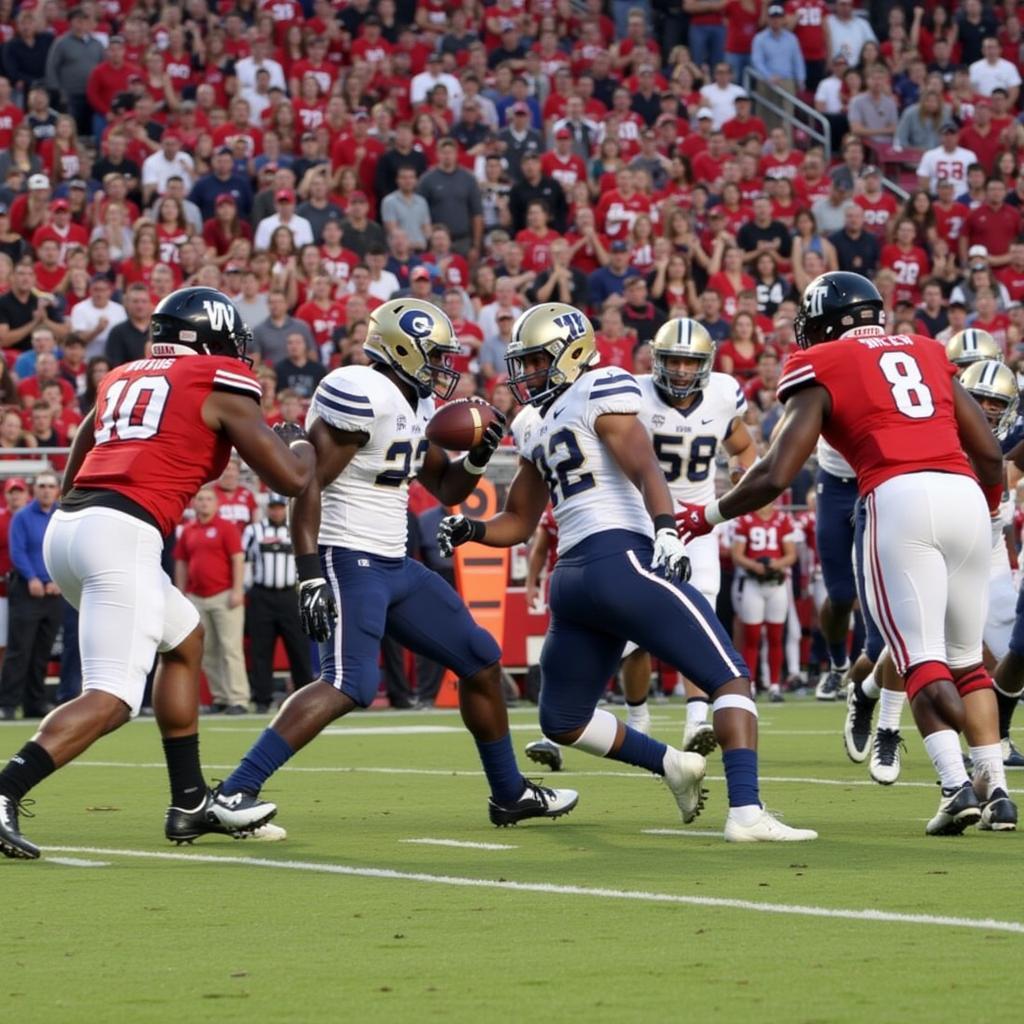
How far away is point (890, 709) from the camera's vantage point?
879cm

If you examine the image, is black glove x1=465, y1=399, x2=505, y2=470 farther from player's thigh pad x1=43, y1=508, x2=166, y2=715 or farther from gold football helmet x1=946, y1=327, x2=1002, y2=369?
gold football helmet x1=946, y1=327, x2=1002, y2=369

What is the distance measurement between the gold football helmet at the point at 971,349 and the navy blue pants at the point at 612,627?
10.3 feet

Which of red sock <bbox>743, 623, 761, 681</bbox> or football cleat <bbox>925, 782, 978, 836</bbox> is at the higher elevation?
football cleat <bbox>925, 782, 978, 836</bbox>

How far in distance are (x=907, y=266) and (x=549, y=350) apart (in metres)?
12.9

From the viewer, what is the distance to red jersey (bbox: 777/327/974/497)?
6793 millimetres

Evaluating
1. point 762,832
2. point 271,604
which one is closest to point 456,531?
point 762,832

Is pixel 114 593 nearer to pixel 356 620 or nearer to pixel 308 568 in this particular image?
pixel 308 568

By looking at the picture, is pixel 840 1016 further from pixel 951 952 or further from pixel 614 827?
pixel 614 827

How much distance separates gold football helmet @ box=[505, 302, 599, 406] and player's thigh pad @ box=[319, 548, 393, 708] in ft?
2.72

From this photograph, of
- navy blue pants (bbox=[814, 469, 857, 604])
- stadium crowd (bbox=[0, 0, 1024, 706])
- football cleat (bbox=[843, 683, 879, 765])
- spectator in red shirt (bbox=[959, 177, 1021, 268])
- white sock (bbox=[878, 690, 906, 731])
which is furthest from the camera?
spectator in red shirt (bbox=[959, 177, 1021, 268])

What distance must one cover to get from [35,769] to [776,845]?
7.65 ft

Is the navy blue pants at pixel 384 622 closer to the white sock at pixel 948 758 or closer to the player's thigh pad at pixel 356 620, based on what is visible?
the player's thigh pad at pixel 356 620

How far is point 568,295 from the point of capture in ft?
58.5

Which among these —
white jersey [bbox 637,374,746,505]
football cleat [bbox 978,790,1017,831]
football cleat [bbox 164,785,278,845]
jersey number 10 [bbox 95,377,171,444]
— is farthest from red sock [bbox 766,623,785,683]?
jersey number 10 [bbox 95,377,171,444]
